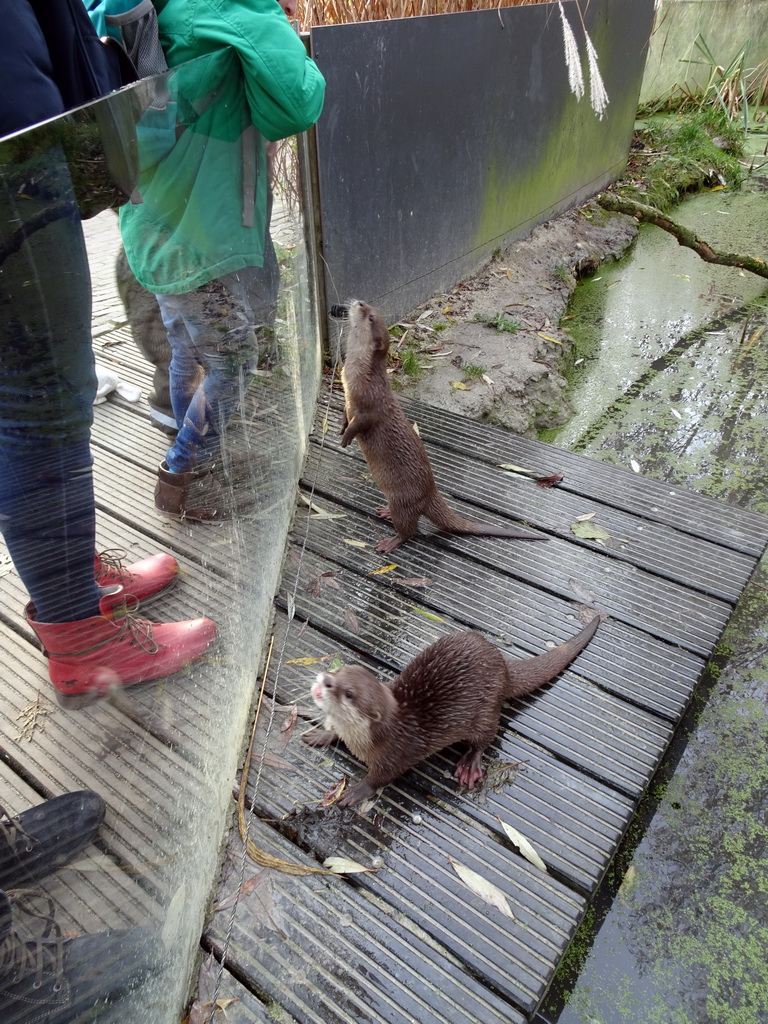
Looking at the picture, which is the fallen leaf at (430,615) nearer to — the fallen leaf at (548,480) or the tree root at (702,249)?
the fallen leaf at (548,480)

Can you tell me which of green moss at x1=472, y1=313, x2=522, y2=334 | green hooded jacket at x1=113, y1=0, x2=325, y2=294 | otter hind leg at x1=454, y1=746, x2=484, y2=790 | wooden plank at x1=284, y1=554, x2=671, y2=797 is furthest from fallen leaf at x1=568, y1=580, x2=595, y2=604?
green moss at x1=472, y1=313, x2=522, y2=334

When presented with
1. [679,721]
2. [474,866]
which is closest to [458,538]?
[679,721]

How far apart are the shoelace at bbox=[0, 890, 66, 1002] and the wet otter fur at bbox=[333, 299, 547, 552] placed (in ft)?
5.61

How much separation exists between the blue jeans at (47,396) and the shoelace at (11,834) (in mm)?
250

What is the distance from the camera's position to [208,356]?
1560 millimetres

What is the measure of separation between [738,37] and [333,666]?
11487 mm

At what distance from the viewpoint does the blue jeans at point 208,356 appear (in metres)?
1.39

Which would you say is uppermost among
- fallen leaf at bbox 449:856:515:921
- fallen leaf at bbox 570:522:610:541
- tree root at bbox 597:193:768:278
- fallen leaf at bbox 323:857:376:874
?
tree root at bbox 597:193:768:278

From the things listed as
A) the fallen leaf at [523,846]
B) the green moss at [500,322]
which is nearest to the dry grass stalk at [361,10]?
the green moss at [500,322]

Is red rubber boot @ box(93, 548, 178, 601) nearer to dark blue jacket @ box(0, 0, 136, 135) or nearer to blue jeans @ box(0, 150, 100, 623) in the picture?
blue jeans @ box(0, 150, 100, 623)

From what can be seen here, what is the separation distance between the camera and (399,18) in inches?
129

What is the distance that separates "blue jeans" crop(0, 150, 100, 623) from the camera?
817 mm

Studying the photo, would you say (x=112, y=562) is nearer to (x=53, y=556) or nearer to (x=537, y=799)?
(x=53, y=556)

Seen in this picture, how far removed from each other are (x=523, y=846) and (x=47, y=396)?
134 cm
